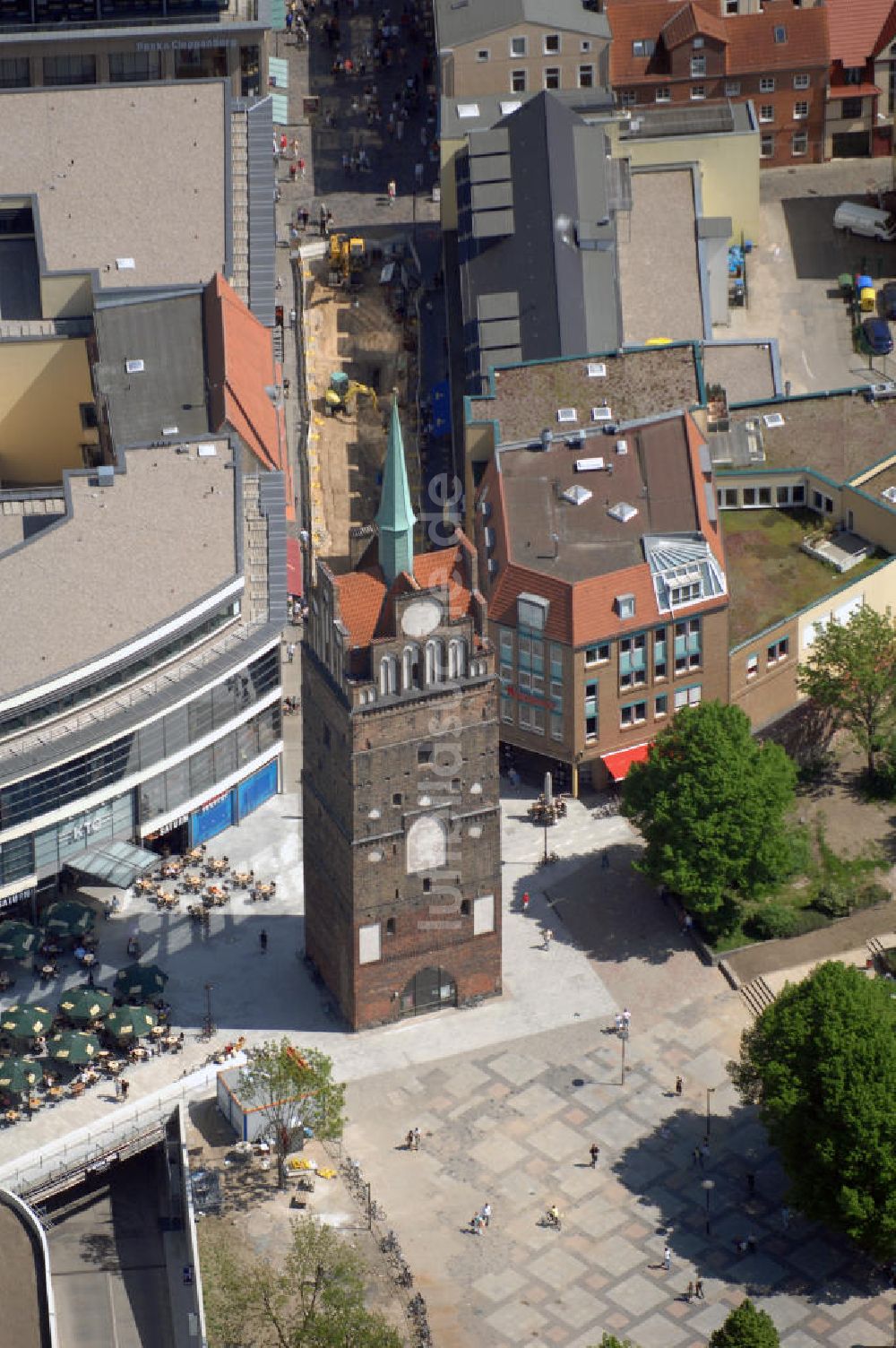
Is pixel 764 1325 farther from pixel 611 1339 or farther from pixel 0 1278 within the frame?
pixel 0 1278

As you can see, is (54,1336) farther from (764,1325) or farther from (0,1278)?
(764,1325)

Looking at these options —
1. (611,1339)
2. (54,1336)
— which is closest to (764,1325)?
(611,1339)

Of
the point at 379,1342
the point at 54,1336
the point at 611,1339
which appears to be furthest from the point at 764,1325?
the point at 54,1336

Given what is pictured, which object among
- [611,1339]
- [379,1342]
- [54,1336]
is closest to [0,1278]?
[54,1336]

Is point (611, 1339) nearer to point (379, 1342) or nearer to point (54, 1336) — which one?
point (379, 1342)
